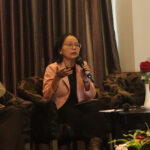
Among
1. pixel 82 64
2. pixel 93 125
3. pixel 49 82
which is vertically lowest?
pixel 93 125

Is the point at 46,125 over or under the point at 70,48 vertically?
under

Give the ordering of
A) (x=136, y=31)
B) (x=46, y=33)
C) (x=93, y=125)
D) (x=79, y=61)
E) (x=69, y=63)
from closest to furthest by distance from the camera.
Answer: (x=93, y=125) < (x=79, y=61) < (x=69, y=63) < (x=46, y=33) < (x=136, y=31)

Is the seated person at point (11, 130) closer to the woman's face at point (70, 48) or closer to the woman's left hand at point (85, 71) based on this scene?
the woman's left hand at point (85, 71)

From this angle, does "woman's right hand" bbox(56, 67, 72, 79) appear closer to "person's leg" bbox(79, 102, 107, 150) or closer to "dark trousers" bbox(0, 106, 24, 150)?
"person's leg" bbox(79, 102, 107, 150)

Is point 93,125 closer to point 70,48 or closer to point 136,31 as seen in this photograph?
point 70,48

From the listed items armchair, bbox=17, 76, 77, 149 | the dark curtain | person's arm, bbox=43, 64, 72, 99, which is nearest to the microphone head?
person's arm, bbox=43, 64, 72, 99

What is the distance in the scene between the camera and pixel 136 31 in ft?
14.5

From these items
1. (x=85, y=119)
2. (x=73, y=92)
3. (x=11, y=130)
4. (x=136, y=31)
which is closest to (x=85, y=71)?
(x=73, y=92)

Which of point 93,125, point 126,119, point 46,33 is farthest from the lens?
point 46,33

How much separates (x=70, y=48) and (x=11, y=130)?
4.90 feet

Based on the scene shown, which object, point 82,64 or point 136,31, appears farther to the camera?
point 136,31

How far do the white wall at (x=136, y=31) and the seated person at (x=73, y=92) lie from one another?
135 centimetres

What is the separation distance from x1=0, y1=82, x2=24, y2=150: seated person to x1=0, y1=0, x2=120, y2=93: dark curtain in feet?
5.33

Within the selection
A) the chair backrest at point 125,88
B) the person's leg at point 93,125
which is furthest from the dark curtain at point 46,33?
the person's leg at point 93,125
